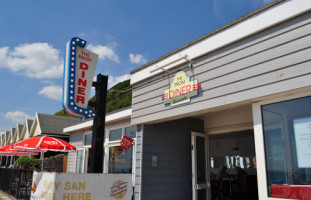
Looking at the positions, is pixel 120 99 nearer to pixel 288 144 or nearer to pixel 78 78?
pixel 78 78

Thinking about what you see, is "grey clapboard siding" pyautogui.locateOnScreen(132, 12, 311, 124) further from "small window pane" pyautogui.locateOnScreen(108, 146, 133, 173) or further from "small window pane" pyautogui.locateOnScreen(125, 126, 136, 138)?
"small window pane" pyautogui.locateOnScreen(108, 146, 133, 173)

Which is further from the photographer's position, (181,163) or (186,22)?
(186,22)

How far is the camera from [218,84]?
4.52 m

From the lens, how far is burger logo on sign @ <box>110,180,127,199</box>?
3.43 metres

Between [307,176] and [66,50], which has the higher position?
[66,50]

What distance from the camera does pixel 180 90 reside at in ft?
17.1

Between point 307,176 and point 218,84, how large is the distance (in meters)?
1.93

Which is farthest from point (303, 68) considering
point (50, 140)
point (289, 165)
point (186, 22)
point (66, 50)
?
point (50, 140)

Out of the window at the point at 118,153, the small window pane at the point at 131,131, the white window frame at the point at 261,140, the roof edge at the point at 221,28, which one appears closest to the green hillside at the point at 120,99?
the window at the point at 118,153

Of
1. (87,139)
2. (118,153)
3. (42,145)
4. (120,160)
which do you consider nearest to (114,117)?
(118,153)

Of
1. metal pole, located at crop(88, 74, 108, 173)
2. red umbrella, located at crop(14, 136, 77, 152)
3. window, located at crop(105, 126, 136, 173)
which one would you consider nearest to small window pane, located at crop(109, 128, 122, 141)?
window, located at crop(105, 126, 136, 173)

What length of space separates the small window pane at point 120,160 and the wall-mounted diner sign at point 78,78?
3335 millimetres

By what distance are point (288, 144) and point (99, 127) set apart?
9.25 feet

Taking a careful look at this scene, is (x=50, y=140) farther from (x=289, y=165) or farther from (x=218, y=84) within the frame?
(x=289, y=165)
